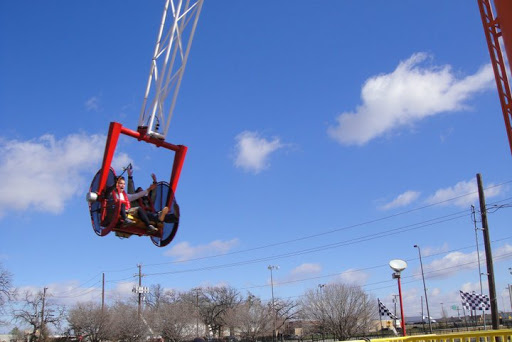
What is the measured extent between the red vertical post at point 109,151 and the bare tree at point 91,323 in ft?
168

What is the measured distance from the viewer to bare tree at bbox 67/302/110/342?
56.5m

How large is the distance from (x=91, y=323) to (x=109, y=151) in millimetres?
52804

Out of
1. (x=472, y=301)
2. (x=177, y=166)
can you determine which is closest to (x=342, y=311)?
(x=472, y=301)

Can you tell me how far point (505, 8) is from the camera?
517 centimetres

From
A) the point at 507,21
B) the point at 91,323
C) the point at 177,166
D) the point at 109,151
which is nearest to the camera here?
the point at 507,21

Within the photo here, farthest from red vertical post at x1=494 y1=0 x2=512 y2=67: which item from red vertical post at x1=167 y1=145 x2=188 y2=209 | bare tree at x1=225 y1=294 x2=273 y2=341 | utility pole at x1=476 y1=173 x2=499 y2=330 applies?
bare tree at x1=225 y1=294 x2=273 y2=341

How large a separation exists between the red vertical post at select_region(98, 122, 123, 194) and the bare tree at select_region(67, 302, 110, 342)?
5128 cm

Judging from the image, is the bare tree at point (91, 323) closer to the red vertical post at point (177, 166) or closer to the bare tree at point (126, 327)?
the bare tree at point (126, 327)

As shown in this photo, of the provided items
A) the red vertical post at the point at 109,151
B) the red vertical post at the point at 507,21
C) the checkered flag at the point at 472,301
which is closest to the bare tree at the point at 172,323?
the checkered flag at the point at 472,301

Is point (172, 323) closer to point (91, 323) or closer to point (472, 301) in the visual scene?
point (91, 323)

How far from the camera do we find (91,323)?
187ft

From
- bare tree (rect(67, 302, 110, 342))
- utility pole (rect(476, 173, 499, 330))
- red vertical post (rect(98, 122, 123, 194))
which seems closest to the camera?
red vertical post (rect(98, 122, 123, 194))

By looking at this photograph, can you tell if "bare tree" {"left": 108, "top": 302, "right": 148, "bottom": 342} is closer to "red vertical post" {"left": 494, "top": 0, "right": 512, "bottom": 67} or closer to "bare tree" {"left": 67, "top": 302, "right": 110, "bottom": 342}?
"bare tree" {"left": 67, "top": 302, "right": 110, "bottom": 342}

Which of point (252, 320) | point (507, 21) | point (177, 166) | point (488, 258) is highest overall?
point (177, 166)
